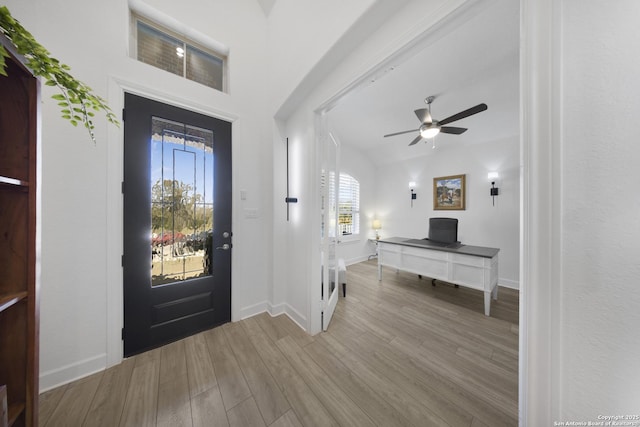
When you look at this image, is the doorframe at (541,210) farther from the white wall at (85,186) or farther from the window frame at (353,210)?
the window frame at (353,210)

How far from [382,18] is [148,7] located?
214 cm

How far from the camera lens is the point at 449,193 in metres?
4.11

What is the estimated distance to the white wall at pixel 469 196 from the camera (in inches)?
132

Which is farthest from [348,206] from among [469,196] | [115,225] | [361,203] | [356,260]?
[115,225]

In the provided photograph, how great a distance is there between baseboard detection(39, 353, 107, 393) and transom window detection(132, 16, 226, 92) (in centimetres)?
262

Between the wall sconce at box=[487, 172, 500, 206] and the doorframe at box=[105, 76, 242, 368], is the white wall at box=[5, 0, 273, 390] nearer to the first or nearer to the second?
the doorframe at box=[105, 76, 242, 368]

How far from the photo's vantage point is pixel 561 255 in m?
0.67

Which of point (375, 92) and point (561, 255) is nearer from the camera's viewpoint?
point (561, 255)

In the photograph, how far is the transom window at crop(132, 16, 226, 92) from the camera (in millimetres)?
1834

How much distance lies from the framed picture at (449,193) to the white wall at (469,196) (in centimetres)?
8

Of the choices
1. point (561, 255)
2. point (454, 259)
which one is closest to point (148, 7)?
point (561, 255)

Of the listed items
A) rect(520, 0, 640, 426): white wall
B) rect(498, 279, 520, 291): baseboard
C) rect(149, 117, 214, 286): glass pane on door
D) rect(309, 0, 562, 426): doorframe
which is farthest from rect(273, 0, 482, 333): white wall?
rect(498, 279, 520, 291): baseboard

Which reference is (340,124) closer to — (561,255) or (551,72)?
(551,72)

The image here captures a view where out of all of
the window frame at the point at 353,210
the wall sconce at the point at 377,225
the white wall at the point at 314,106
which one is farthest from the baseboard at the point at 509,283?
the white wall at the point at 314,106
